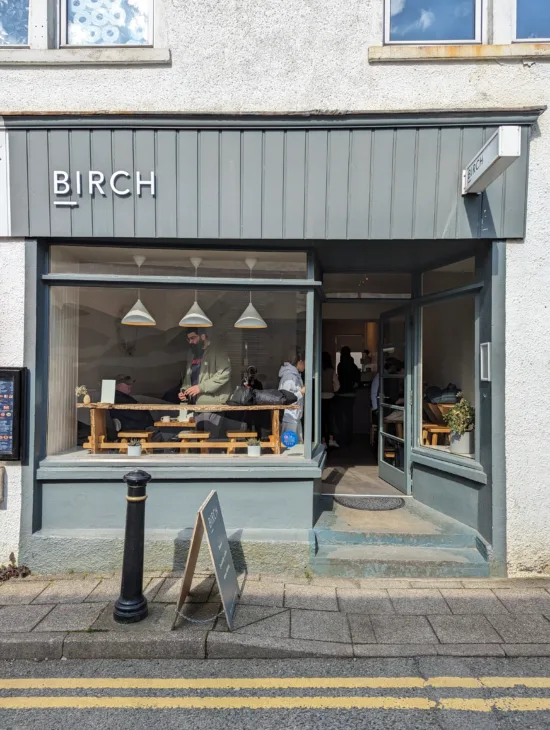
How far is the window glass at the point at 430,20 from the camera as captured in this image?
4746 mm

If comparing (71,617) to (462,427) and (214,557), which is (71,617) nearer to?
(214,557)

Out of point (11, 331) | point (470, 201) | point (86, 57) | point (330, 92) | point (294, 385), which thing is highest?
point (86, 57)

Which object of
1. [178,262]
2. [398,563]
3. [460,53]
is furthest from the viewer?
[178,262]

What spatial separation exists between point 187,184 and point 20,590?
13.2 ft

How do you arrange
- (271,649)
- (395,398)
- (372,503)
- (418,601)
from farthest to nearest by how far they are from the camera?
1. (395,398)
2. (372,503)
3. (418,601)
4. (271,649)

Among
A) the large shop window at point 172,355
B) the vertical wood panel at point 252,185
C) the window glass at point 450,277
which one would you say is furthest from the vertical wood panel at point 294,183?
the window glass at point 450,277

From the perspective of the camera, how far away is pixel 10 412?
4.56 metres

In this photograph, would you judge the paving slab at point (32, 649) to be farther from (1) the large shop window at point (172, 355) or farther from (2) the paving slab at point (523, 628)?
(2) the paving slab at point (523, 628)

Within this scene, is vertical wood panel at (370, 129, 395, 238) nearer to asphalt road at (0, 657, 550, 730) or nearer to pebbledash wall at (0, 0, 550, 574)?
pebbledash wall at (0, 0, 550, 574)

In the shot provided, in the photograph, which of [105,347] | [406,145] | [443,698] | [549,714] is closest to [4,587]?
[105,347]

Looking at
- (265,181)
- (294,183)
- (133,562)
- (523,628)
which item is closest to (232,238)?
(265,181)

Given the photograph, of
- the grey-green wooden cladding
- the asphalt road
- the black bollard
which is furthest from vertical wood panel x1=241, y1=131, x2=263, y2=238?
the asphalt road

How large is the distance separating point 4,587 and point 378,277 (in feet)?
16.8

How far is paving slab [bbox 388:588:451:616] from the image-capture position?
12.5 feet
